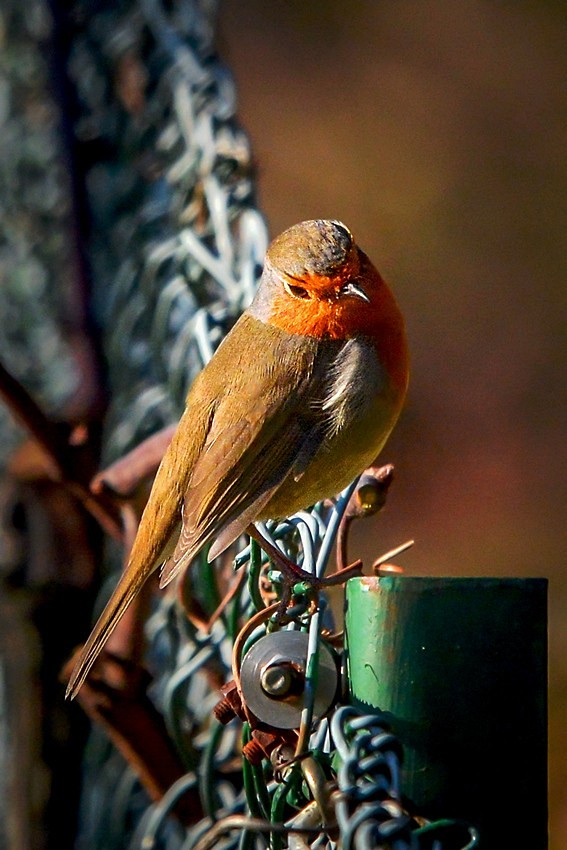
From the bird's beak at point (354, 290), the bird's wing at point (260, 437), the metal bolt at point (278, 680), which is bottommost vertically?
the metal bolt at point (278, 680)

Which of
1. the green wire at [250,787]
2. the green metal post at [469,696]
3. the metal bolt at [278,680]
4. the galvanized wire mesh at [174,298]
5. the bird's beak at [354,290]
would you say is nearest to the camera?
the green metal post at [469,696]

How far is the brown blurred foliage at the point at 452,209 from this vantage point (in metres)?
5.52

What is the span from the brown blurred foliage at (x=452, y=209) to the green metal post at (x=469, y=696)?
12.7ft

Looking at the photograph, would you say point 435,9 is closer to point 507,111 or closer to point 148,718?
point 507,111

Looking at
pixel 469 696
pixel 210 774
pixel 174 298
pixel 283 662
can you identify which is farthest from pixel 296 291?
pixel 469 696

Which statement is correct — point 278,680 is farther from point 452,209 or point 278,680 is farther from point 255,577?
point 452,209

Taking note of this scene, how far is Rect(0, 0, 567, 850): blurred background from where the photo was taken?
551 centimetres

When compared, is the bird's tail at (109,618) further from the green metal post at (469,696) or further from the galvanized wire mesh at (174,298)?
the green metal post at (469,696)

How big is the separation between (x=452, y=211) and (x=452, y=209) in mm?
17

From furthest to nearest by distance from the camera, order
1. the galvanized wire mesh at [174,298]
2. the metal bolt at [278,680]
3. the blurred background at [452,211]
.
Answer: the blurred background at [452,211]
the galvanized wire mesh at [174,298]
the metal bolt at [278,680]

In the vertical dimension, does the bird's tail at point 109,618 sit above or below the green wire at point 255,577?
below

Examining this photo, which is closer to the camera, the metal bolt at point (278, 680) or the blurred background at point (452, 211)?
the metal bolt at point (278, 680)

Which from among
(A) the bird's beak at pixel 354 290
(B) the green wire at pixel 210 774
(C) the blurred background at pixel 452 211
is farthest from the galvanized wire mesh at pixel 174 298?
(C) the blurred background at pixel 452 211

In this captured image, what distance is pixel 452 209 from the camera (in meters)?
5.91
